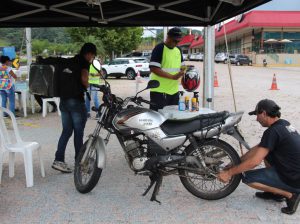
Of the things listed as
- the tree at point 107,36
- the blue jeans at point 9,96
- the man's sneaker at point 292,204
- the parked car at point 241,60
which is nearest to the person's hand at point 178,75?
the man's sneaker at point 292,204

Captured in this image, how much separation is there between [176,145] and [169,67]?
5.36ft

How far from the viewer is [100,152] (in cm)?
468

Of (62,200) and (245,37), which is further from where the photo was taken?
(245,37)

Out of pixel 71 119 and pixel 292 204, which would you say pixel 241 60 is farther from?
pixel 292 204

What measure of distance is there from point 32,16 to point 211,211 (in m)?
5.32

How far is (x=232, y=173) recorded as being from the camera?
427 cm

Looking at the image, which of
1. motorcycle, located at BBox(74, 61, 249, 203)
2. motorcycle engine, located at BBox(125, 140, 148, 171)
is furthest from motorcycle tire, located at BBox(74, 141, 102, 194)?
motorcycle engine, located at BBox(125, 140, 148, 171)

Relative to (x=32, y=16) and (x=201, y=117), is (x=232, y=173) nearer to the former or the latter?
(x=201, y=117)

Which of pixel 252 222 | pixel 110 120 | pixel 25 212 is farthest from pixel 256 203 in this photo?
pixel 25 212

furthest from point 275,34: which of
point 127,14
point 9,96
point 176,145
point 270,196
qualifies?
point 176,145

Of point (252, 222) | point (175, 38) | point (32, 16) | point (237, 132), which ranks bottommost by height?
point (252, 222)

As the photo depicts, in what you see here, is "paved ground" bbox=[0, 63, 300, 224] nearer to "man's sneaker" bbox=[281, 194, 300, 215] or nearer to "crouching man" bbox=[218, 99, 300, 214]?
"man's sneaker" bbox=[281, 194, 300, 215]

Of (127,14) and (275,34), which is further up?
(275,34)

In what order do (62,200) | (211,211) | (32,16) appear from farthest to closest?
(32,16), (62,200), (211,211)
